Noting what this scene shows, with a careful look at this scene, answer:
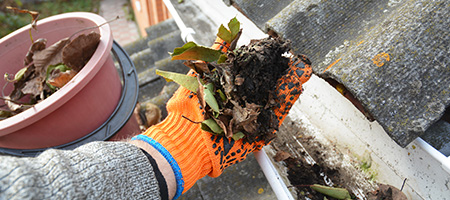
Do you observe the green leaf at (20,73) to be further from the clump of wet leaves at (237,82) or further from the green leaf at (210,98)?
the green leaf at (210,98)

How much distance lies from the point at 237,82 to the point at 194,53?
174 millimetres

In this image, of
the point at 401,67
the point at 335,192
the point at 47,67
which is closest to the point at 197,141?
the point at 335,192

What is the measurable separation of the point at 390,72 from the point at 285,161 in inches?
20.0

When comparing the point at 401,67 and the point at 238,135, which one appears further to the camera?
the point at 238,135

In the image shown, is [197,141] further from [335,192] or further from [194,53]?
[335,192]

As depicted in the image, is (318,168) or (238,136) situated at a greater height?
(238,136)

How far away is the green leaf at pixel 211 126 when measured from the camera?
83 centimetres

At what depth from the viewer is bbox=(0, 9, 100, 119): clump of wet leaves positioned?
1.17 metres

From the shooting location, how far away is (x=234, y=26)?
0.88 meters

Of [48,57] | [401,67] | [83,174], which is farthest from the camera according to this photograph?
[48,57]

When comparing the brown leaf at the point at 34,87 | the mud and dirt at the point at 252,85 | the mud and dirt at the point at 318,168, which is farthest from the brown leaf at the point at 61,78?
the mud and dirt at the point at 318,168

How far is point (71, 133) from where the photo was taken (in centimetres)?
119

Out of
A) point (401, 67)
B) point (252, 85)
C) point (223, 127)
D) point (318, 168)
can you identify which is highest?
point (401, 67)

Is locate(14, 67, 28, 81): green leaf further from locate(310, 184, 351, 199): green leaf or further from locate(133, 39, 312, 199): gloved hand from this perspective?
locate(310, 184, 351, 199): green leaf
